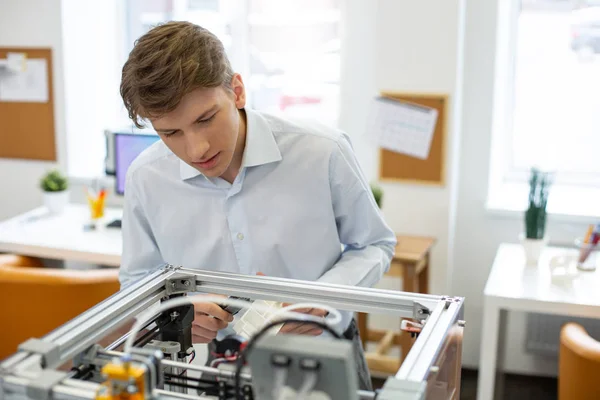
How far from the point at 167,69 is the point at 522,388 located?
2509 millimetres

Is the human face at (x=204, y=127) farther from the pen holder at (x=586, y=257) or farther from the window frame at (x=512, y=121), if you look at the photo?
the window frame at (x=512, y=121)

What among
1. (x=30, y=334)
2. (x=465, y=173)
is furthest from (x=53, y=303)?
(x=465, y=173)

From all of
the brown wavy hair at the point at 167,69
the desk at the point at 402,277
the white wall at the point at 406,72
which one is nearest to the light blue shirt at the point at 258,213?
the brown wavy hair at the point at 167,69

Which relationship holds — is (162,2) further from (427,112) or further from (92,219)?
(427,112)

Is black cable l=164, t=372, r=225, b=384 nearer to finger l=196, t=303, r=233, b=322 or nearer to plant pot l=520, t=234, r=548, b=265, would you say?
finger l=196, t=303, r=233, b=322

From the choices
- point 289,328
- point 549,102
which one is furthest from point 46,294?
point 549,102

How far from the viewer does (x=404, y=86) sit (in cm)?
307

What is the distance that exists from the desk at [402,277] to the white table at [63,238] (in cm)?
107

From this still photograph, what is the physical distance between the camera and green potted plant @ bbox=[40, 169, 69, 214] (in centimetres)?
342

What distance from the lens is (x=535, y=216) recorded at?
2.73 m

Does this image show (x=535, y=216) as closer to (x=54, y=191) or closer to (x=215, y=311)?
(x=215, y=311)

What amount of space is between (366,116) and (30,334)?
5.29 feet

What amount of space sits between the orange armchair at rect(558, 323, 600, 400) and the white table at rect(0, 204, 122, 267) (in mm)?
1635

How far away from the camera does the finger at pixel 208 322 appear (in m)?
1.03
